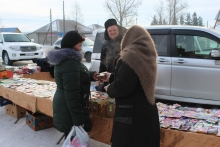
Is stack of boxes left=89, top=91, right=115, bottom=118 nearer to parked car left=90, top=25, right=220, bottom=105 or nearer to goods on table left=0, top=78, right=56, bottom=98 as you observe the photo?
goods on table left=0, top=78, right=56, bottom=98

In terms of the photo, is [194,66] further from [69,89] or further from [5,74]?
[5,74]

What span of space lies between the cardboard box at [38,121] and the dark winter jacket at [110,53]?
139 cm

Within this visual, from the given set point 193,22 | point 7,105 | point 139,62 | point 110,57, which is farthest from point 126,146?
point 193,22

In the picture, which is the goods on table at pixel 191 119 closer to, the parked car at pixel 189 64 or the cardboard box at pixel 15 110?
the parked car at pixel 189 64

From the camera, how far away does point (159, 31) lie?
4.77 meters

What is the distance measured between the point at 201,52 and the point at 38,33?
49036 millimetres

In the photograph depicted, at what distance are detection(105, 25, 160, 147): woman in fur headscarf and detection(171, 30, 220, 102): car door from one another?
2522mm

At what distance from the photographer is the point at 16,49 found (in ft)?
37.8

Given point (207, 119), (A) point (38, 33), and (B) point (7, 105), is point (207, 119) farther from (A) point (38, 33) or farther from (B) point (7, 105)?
(A) point (38, 33)

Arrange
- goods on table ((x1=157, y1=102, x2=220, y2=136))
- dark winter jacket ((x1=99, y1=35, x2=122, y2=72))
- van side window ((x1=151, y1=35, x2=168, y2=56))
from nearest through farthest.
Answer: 1. goods on table ((x1=157, y1=102, x2=220, y2=136))
2. dark winter jacket ((x1=99, y1=35, x2=122, y2=72))
3. van side window ((x1=151, y1=35, x2=168, y2=56))

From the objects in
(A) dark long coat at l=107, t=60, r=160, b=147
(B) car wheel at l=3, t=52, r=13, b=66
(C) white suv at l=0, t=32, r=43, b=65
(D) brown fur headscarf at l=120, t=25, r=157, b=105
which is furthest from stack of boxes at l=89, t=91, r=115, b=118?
(B) car wheel at l=3, t=52, r=13, b=66

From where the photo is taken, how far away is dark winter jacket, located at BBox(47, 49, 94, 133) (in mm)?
2215

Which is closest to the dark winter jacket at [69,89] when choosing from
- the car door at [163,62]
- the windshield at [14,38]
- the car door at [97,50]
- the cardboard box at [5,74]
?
the car door at [163,62]

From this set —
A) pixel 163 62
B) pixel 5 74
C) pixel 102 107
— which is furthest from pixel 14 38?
pixel 102 107
